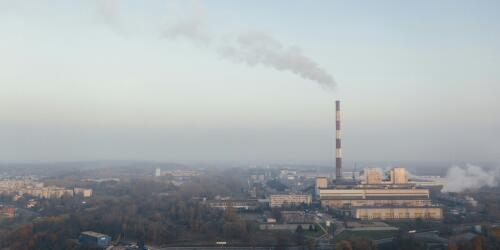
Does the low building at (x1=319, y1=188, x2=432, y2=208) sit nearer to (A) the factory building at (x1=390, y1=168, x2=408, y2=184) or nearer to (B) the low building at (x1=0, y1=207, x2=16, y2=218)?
(A) the factory building at (x1=390, y1=168, x2=408, y2=184)

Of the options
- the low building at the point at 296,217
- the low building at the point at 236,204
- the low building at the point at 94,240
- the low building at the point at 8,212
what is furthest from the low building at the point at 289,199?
the low building at the point at 8,212

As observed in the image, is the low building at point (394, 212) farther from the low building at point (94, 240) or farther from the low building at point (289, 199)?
the low building at point (94, 240)

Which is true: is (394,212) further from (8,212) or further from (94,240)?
(8,212)

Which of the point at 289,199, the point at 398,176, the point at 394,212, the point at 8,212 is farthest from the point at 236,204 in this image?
the point at 8,212

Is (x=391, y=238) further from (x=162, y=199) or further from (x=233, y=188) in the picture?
(x=233, y=188)

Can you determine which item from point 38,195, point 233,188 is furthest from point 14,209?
point 233,188
